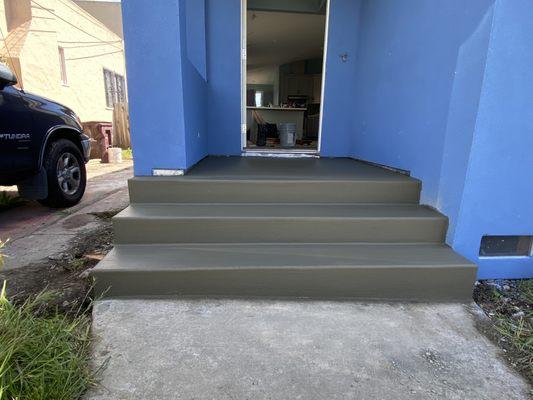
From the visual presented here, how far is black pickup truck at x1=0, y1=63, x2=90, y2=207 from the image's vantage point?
2.82 meters

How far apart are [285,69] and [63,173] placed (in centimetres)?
995

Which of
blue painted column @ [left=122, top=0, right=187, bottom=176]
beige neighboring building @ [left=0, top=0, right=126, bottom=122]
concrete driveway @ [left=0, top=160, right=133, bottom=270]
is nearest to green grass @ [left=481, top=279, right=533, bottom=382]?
blue painted column @ [left=122, top=0, right=187, bottom=176]

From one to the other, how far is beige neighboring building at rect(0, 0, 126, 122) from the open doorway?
520 centimetres

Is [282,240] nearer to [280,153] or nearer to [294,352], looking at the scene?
[294,352]

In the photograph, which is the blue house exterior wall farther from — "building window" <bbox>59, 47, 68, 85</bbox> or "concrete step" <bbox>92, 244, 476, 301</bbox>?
"building window" <bbox>59, 47, 68, 85</bbox>

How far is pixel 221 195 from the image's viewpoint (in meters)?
2.41

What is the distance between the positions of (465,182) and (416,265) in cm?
64

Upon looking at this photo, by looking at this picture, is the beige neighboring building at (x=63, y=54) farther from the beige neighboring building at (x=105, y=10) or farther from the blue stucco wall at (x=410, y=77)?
the blue stucco wall at (x=410, y=77)

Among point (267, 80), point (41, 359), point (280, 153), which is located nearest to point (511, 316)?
point (41, 359)

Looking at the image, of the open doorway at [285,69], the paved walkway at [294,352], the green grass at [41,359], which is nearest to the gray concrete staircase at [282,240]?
the paved walkway at [294,352]

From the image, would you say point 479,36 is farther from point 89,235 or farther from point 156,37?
point 89,235

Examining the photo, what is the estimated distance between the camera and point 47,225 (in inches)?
121

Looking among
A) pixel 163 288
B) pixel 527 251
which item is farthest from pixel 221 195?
pixel 527 251

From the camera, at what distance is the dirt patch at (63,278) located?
1.82 m
